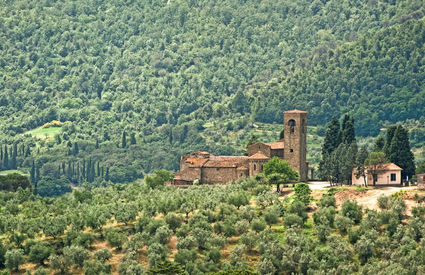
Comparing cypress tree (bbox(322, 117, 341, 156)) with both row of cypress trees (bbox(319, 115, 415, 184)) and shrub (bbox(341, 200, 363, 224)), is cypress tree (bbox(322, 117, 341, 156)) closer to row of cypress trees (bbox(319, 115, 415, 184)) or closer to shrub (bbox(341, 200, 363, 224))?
row of cypress trees (bbox(319, 115, 415, 184))

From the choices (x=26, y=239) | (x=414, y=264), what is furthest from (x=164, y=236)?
(x=414, y=264)

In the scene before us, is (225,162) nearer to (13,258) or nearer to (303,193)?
(303,193)

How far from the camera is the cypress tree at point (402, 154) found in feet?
557

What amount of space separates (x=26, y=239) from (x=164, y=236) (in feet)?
60.4

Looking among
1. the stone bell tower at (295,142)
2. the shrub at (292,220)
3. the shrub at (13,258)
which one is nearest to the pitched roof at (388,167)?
the stone bell tower at (295,142)

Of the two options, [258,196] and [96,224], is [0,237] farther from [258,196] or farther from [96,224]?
[258,196]

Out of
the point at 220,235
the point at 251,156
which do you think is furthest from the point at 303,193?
the point at 251,156

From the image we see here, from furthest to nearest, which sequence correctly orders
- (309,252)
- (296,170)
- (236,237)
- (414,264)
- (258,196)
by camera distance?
(296,170) → (258,196) → (236,237) → (309,252) → (414,264)

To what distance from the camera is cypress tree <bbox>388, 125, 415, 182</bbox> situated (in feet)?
557

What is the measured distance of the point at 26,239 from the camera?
15150 centimetres

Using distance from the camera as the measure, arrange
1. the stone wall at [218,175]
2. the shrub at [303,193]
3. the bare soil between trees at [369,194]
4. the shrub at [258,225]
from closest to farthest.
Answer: the shrub at [258,225], the bare soil between trees at [369,194], the shrub at [303,193], the stone wall at [218,175]

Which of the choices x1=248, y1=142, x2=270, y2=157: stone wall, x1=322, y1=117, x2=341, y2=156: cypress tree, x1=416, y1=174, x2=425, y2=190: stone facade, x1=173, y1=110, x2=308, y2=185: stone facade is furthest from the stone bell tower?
x1=416, y1=174, x2=425, y2=190: stone facade

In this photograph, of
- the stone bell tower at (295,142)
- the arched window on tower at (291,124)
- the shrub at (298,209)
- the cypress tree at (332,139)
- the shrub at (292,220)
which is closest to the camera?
the shrub at (292,220)

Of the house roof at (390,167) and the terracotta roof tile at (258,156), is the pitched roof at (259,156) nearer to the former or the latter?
the terracotta roof tile at (258,156)
